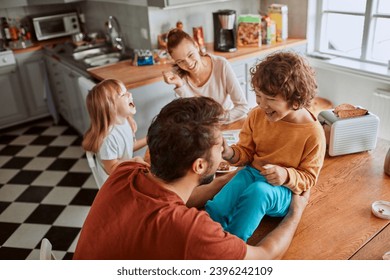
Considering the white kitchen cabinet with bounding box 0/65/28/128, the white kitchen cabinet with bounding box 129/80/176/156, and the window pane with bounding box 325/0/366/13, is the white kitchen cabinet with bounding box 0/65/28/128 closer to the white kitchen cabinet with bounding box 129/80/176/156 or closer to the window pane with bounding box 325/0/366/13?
the white kitchen cabinet with bounding box 129/80/176/156

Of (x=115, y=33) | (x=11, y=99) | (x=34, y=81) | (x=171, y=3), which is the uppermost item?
(x=171, y=3)

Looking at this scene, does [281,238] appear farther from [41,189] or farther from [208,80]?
[41,189]

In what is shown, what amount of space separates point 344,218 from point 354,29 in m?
2.29

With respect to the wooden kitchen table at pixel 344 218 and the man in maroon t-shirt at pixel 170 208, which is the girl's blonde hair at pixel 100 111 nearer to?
the man in maroon t-shirt at pixel 170 208

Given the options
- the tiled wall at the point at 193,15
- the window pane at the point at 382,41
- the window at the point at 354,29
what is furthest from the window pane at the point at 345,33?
the tiled wall at the point at 193,15

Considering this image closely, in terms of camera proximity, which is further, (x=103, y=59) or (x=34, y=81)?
(x=34, y=81)

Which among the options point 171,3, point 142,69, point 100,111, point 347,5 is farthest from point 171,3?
point 347,5

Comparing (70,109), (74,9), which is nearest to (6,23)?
(74,9)

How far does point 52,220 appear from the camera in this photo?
→ 8.20 feet

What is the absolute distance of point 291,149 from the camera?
122cm

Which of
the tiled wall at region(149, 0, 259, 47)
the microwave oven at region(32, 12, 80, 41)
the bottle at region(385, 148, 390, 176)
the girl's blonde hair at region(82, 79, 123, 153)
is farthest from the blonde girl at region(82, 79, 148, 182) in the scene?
the microwave oven at region(32, 12, 80, 41)

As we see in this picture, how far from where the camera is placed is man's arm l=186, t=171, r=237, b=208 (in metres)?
1.24

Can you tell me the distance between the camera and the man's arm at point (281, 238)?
0.96 meters

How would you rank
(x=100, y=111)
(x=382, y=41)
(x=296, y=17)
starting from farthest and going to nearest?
(x=296, y=17) → (x=382, y=41) → (x=100, y=111)
